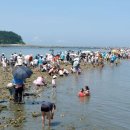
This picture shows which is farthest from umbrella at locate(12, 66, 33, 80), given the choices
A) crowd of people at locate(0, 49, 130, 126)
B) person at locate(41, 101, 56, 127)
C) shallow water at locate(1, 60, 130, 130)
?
person at locate(41, 101, 56, 127)

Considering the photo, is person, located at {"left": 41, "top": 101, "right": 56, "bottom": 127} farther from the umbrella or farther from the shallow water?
the umbrella

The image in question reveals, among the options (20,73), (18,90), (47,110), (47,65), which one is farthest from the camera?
(47,65)

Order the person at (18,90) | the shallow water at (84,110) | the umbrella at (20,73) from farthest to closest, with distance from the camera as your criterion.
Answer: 1. the person at (18,90)
2. the umbrella at (20,73)
3. the shallow water at (84,110)

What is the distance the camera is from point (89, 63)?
54562 millimetres

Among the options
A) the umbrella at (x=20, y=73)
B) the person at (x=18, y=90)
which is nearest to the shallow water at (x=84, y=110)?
the person at (x=18, y=90)

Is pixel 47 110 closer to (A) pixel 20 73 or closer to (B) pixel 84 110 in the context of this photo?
(A) pixel 20 73

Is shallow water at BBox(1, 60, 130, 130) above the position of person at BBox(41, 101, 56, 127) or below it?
below

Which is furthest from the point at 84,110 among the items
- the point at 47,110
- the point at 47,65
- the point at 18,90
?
the point at 47,65

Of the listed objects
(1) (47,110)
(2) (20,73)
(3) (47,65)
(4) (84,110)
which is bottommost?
(4) (84,110)

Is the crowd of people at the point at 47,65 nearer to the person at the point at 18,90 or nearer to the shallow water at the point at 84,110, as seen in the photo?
the person at the point at 18,90

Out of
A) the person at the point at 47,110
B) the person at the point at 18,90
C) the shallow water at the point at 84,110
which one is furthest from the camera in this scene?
the person at the point at 18,90

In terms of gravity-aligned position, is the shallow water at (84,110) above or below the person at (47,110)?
below

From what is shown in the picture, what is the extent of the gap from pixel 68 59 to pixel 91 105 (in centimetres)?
2995

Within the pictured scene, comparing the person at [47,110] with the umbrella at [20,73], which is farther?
the umbrella at [20,73]
